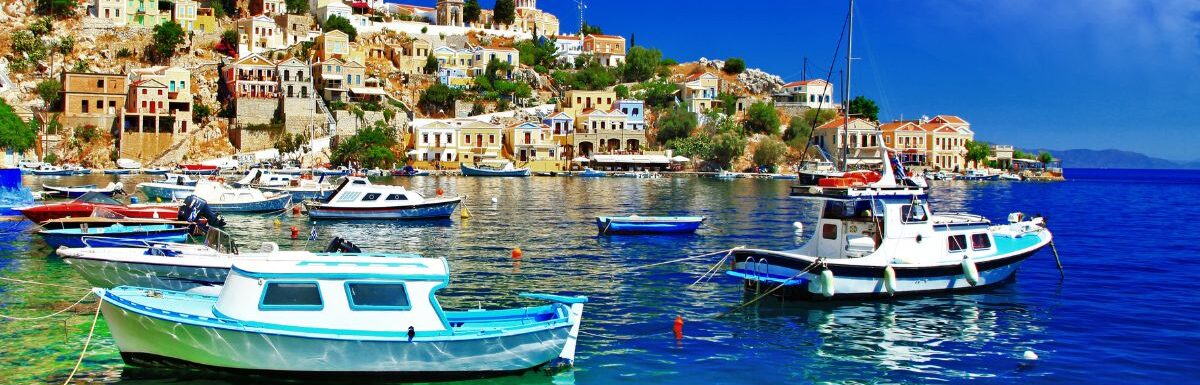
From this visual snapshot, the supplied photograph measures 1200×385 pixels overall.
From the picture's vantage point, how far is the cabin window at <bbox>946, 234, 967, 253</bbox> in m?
25.1

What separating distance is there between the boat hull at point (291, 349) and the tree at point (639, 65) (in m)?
123

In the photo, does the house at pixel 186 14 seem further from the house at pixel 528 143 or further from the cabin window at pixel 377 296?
the cabin window at pixel 377 296

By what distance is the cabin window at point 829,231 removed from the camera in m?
25.0

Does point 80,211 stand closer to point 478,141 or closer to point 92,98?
point 92,98

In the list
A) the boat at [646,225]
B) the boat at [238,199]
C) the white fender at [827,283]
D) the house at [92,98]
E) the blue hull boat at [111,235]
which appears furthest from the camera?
the house at [92,98]

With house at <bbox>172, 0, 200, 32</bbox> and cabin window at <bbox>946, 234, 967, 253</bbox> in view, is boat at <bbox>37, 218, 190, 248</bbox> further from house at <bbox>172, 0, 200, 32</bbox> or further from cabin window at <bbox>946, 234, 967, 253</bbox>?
house at <bbox>172, 0, 200, 32</bbox>

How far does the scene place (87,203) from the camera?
113 ft

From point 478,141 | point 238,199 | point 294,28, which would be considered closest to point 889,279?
point 238,199

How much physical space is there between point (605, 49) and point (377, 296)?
422 ft

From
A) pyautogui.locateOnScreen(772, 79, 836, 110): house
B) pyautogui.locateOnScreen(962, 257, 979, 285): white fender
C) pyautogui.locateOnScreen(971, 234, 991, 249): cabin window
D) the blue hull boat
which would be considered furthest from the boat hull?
pyautogui.locateOnScreen(772, 79, 836, 110): house

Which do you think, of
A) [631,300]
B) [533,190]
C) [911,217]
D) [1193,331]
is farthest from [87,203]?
[533,190]

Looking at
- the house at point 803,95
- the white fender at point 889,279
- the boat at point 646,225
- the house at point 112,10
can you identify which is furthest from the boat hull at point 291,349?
the house at point 803,95

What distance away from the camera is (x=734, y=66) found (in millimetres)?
143250

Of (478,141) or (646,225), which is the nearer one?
(646,225)
